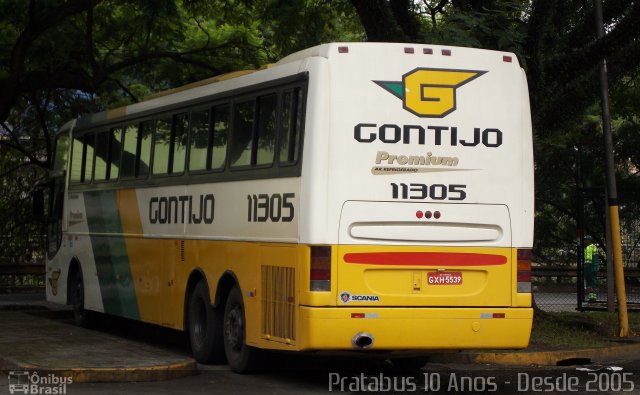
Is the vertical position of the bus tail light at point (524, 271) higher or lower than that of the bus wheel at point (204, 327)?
higher

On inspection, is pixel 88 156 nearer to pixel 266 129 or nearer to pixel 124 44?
pixel 266 129

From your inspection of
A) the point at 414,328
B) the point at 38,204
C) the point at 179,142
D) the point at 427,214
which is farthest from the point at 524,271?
the point at 38,204

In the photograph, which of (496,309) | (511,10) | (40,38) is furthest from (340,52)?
(40,38)

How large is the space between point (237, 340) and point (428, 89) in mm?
3493

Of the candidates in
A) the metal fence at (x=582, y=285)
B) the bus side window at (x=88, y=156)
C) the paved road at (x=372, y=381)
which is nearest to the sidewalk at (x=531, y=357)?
the paved road at (x=372, y=381)

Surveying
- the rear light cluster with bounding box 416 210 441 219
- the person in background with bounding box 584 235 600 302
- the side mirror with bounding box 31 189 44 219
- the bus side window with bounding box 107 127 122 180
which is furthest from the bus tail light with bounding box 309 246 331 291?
the person in background with bounding box 584 235 600 302

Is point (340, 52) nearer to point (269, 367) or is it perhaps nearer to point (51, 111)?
point (269, 367)

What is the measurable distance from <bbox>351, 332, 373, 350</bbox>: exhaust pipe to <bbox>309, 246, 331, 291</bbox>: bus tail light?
0.52m

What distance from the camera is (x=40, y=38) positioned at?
24.0m

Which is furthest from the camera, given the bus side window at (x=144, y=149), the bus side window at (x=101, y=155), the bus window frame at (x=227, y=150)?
the bus side window at (x=101, y=155)

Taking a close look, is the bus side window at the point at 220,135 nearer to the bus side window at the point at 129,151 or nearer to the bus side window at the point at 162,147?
the bus side window at the point at 162,147

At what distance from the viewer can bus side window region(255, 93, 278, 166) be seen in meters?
12.8

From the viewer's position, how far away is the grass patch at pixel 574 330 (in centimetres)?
1625

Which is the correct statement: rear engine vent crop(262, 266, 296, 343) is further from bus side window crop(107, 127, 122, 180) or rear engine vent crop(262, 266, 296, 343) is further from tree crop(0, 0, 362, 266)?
tree crop(0, 0, 362, 266)
